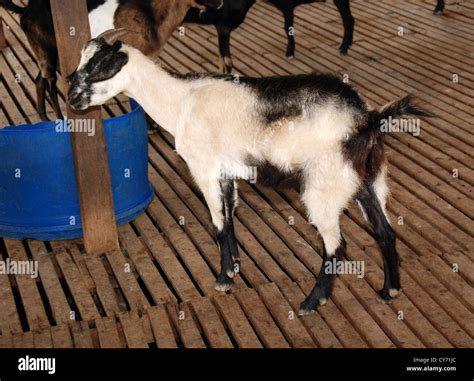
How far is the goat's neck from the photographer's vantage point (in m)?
4.55

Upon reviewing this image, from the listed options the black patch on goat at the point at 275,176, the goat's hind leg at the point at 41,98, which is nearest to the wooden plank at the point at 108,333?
the black patch on goat at the point at 275,176

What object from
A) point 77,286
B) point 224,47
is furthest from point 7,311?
point 224,47

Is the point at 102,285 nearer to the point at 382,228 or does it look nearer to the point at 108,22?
the point at 382,228

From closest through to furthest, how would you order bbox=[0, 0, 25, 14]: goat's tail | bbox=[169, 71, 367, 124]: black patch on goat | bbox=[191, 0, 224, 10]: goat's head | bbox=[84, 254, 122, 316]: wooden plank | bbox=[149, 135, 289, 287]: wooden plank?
bbox=[169, 71, 367, 124]: black patch on goat < bbox=[84, 254, 122, 316]: wooden plank < bbox=[149, 135, 289, 287]: wooden plank < bbox=[0, 0, 25, 14]: goat's tail < bbox=[191, 0, 224, 10]: goat's head

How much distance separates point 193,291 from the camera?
4688 millimetres

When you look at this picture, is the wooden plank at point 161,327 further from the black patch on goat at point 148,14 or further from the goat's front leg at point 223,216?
the black patch on goat at point 148,14

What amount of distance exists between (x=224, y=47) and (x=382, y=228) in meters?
3.89

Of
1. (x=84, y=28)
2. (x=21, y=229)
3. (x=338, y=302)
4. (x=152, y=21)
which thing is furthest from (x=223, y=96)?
(x=152, y=21)

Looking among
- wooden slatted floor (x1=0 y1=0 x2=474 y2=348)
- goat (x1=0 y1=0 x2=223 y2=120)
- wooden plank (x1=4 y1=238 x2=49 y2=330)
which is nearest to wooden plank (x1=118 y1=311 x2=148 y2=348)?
wooden slatted floor (x1=0 y1=0 x2=474 y2=348)

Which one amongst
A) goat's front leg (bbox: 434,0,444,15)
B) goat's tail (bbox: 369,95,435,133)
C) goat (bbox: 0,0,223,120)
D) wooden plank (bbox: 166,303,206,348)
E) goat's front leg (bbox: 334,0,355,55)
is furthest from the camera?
goat's front leg (bbox: 434,0,444,15)

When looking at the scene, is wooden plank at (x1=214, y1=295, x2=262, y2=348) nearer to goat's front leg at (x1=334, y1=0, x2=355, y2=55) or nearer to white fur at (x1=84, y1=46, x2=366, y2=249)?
white fur at (x1=84, y1=46, x2=366, y2=249)

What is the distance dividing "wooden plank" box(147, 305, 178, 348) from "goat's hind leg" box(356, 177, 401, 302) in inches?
48.3

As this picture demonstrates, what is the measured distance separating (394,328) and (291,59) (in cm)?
470
